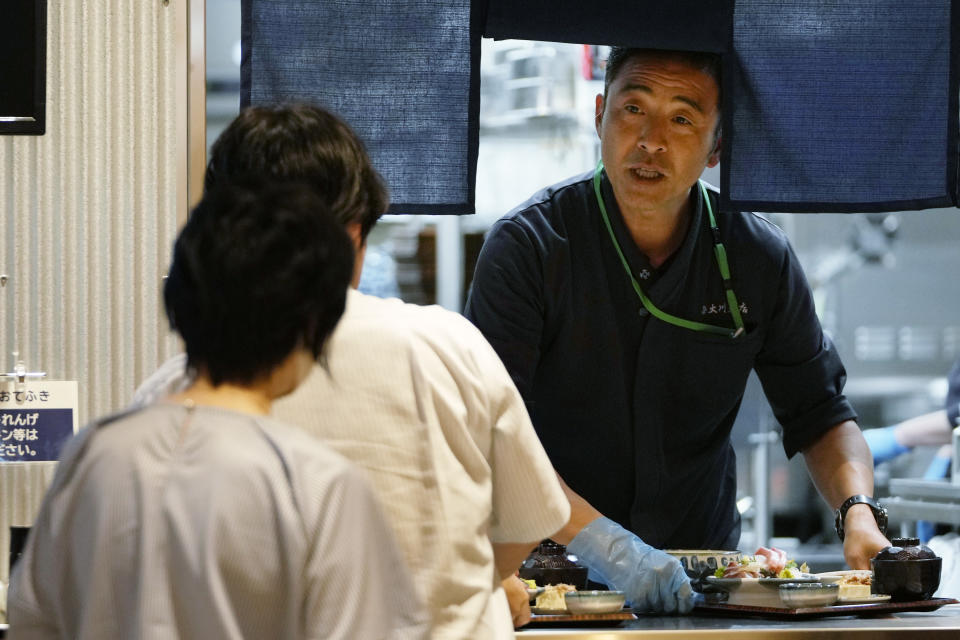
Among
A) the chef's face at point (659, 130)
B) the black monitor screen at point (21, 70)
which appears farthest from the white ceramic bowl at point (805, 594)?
the black monitor screen at point (21, 70)

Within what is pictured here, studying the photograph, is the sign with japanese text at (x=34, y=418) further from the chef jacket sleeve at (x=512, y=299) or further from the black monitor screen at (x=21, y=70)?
the chef jacket sleeve at (x=512, y=299)

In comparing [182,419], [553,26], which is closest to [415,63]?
[553,26]

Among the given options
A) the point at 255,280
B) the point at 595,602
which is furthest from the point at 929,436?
the point at 255,280

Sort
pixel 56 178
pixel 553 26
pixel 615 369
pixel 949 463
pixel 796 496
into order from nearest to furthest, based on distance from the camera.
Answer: pixel 56 178
pixel 553 26
pixel 615 369
pixel 949 463
pixel 796 496

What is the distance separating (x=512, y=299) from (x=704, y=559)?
73 cm

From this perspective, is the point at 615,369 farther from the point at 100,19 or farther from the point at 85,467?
the point at 85,467

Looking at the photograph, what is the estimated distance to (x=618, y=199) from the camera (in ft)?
9.84

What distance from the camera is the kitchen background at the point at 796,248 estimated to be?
6004 millimetres

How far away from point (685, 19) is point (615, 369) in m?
0.83

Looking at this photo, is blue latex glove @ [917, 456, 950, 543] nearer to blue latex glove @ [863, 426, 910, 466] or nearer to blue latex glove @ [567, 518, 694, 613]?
blue latex glove @ [863, 426, 910, 466]

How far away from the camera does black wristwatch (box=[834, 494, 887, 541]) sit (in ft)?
9.29

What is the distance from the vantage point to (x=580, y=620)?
219 cm

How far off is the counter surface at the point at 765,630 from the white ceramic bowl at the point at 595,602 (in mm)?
40

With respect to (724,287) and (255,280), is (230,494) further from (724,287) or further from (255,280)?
(724,287)
